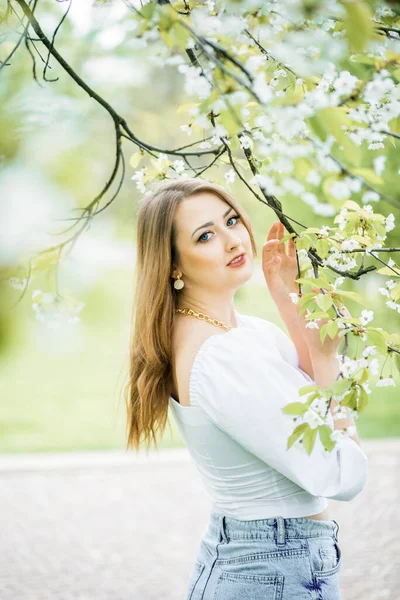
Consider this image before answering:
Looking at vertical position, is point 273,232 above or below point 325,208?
below

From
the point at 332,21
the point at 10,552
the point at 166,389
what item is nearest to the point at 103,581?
the point at 10,552

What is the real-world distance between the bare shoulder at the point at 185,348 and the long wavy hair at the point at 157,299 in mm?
32

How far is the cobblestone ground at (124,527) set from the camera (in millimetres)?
4348

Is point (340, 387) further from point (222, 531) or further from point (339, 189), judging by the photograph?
point (222, 531)

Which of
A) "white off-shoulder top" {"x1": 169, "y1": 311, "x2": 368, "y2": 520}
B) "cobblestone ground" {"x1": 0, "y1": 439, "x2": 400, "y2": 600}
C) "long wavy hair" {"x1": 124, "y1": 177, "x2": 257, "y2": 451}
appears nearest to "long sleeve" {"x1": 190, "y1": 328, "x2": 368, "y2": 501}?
"white off-shoulder top" {"x1": 169, "y1": 311, "x2": 368, "y2": 520}

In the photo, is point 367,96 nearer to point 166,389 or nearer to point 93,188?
point 166,389

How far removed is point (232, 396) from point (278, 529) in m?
0.36

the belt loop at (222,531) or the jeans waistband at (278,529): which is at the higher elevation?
the jeans waistband at (278,529)

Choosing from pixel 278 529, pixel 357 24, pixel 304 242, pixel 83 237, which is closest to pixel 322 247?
pixel 304 242

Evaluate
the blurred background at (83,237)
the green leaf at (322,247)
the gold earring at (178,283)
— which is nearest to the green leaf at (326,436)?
the green leaf at (322,247)

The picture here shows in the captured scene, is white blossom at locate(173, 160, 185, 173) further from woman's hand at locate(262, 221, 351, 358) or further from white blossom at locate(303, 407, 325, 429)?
white blossom at locate(303, 407, 325, 429)

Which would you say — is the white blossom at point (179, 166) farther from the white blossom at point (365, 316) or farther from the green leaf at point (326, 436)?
the green leaf at point (326, 436)

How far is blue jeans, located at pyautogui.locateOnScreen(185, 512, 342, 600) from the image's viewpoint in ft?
5.43

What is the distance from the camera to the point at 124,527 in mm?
5215
